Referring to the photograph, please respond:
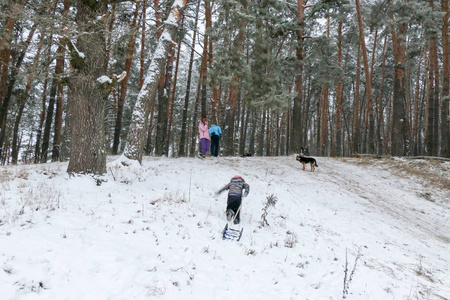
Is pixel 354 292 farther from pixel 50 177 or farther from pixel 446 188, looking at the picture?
pixel 446 188

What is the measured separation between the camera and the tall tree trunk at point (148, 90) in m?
7.80

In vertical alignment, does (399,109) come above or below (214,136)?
above

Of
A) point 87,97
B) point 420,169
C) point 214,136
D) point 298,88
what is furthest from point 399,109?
point 87,97

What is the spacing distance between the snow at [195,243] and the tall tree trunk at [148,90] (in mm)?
604

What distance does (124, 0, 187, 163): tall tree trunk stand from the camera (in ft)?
25.6

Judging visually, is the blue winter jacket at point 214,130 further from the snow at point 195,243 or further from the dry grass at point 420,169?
the dry grass at point 420,169

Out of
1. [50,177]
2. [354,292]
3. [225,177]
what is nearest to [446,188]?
[225,177]

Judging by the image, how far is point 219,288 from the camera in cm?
309

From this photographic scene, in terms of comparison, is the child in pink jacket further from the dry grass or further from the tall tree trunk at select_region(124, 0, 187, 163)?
the dry grass

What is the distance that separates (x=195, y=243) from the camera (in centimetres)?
409

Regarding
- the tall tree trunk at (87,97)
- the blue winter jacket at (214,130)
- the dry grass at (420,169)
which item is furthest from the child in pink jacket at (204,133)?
the dry grass at (420,169)

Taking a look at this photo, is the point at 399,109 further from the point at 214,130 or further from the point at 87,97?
the point at 87,97

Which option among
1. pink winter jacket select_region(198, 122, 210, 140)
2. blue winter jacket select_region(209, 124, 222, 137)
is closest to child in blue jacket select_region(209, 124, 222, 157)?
blue winter jacket select_region(209, 124, 222, 137)

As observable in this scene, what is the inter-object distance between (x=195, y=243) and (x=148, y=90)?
5304 mm
